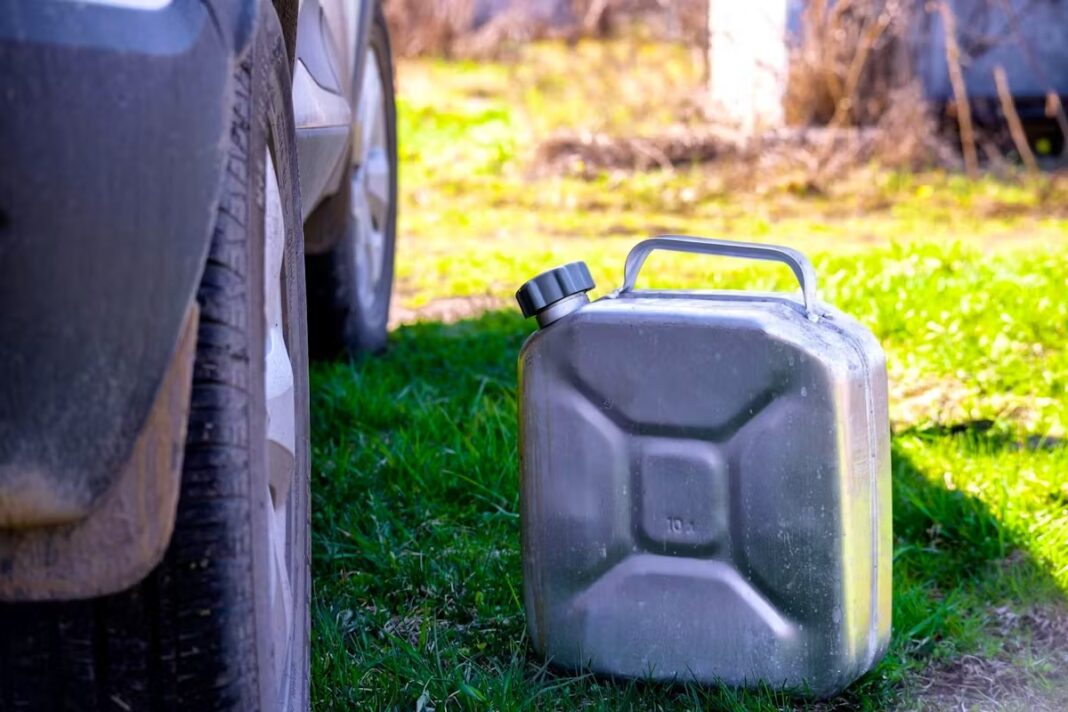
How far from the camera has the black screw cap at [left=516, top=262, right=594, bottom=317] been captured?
1705mm

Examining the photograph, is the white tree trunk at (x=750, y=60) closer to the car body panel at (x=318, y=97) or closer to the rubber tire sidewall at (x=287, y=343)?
the car body panel at (x=318, y=97)

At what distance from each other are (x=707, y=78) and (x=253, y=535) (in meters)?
6.94

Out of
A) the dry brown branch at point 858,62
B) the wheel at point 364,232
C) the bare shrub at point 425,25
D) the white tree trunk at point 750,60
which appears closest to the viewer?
the wheel at point 364,232

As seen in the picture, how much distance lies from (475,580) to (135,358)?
3.96 ft

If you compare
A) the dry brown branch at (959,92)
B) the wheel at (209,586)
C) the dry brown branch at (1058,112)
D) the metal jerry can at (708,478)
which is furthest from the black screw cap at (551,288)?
the dry brown branch at (1058,112)

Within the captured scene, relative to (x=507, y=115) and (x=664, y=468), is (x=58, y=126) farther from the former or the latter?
(x=507, y=115)

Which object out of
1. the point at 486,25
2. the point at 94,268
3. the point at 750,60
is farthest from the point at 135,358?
the point at 486,25

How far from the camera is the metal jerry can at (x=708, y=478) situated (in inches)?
63.8

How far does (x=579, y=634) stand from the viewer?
1796mm

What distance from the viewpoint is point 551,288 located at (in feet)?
5.61

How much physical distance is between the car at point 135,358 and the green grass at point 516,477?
0.61 metres

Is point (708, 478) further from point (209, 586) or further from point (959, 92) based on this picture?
point (959, 92)

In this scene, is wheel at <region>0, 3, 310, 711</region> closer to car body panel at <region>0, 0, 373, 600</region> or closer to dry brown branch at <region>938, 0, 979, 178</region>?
car body panel at <region>0, 0, 373, 600</region>

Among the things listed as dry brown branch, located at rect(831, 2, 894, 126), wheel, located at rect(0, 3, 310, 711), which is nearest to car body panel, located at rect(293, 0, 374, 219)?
wheel, located at rect(0, 3, 310, 711)
